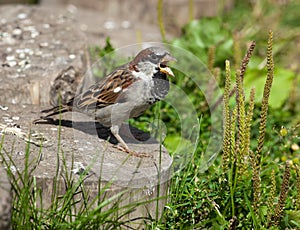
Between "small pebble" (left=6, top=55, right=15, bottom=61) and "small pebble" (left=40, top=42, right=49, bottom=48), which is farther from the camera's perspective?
"small pebble" (left=40, top=42, right=49, bottom=48)

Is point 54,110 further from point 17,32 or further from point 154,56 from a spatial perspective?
point 17,32

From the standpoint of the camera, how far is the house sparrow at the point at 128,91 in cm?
362

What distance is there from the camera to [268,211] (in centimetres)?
337

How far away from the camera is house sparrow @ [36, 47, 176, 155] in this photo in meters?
3.62

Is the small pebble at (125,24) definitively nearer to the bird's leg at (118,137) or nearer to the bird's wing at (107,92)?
the bird's wing at (107,92)

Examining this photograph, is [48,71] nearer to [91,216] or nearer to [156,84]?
[156,84]

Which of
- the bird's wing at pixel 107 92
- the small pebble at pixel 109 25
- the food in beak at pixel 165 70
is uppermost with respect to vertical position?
the small pebble at pixel 109 25

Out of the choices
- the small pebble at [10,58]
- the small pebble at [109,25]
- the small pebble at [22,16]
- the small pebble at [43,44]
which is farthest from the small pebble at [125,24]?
the small pebble at [10,58]

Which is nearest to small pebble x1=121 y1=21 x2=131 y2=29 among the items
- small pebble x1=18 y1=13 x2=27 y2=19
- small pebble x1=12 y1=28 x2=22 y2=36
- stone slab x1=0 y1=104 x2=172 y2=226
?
small pebble x1=18 y1=13 x2=27 y2=19

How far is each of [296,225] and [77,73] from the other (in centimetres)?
190

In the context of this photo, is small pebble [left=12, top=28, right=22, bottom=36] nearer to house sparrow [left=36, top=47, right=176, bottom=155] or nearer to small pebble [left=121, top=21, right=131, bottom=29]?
house sparrow [left=36, top=47, right=176, bottom=155]

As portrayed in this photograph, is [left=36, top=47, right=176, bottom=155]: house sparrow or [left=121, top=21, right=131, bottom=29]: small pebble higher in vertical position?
[left=121, top=21, right=131, bottom=29]: small pebble

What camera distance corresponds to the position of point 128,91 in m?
3.68

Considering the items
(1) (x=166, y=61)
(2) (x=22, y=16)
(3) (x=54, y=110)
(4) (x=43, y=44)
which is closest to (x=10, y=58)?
(4) (x=43, y=44)
